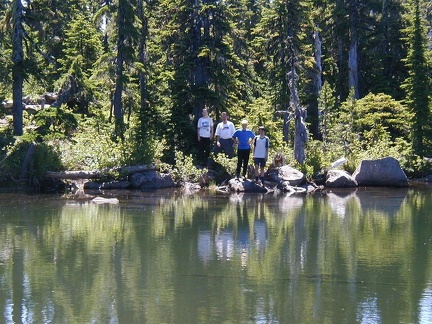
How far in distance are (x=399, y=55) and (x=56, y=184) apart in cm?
2299

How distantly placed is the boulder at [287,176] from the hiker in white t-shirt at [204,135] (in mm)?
2494

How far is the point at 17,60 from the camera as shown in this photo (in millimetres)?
23312

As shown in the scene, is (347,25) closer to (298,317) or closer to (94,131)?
(94,131)

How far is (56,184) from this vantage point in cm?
2050

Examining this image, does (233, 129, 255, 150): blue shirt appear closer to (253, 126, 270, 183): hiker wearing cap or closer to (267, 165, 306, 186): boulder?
(253, 126, 270, 183): hiker wearing cap

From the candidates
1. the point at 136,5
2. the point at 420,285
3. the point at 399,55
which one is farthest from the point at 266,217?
the point at 399,55

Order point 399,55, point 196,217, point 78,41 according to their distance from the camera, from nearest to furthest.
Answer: point 196,217 → point 78,41 → point 399,55

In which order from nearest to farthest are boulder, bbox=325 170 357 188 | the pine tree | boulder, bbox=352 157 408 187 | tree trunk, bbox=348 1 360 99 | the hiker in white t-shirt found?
1. boulder, bbox=325 170 357 188
2. the hiker in white t-shirt
3. boulder, bbox=352 157 408 187
4. the pine tree
5. tree trunk, bbox=348 1 360 99

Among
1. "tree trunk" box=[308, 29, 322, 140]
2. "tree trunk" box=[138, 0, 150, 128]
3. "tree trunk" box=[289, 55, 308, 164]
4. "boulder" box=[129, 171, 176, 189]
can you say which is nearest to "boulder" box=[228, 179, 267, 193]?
"boulder" box=[129, 171, 176, 189]

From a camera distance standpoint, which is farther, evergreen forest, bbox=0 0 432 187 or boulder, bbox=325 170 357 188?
evergreen forest, bbox=0 0 432 187

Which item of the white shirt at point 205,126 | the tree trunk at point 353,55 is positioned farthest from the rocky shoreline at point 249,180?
the tree trunk at point 353,55

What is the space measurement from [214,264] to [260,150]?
1155 centimetres

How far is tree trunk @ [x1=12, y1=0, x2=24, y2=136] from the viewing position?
918 inches

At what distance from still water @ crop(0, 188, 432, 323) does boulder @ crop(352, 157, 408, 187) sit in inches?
260
